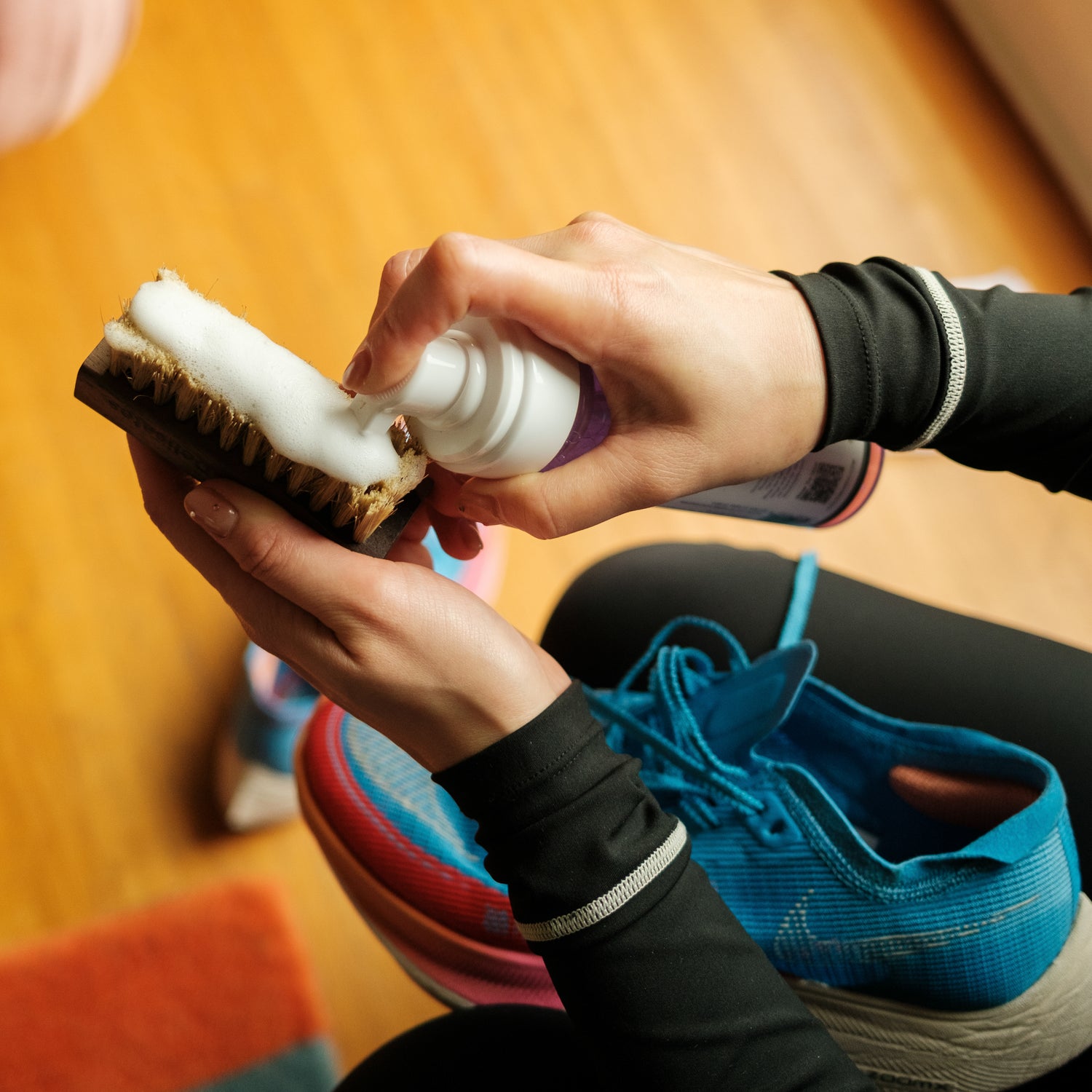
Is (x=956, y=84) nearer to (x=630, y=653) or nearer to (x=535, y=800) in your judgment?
(x=630, y=653)

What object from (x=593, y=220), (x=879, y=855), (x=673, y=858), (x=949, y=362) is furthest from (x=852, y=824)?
(x=593, y=220)

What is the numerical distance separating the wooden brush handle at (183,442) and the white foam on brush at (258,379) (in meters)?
0.03

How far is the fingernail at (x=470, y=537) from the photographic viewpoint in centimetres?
55

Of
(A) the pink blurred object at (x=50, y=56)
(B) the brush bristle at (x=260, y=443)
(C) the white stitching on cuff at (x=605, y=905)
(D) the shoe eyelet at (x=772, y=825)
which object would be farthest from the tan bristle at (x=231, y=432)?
(A) the pink blurred object at (x=50, y=56)

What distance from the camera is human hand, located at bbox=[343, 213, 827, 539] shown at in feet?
1.26

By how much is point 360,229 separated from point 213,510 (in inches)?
26.9

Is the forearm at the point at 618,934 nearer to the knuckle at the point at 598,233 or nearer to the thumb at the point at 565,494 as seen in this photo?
the thumb at the point at 565,494

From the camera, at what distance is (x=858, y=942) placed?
1.65ft

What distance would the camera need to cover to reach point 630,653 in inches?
26.0

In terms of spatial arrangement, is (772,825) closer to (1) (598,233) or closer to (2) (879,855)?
(2) (879,855)

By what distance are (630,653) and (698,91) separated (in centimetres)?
85

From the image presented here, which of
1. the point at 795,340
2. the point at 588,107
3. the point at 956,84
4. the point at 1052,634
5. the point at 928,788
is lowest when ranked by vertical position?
the point at 1052,634

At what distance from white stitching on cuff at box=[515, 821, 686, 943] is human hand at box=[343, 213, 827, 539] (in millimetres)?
160

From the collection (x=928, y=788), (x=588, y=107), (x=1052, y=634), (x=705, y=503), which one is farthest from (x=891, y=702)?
(x=588, y=107)
